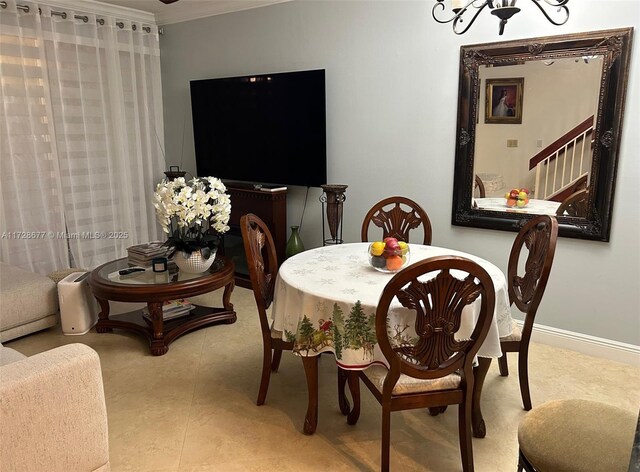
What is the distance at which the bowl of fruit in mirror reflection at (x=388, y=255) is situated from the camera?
220 centimetres

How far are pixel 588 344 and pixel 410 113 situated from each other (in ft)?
6.36

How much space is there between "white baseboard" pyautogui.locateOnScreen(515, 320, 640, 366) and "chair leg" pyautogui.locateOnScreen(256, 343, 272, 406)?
181 centimetres

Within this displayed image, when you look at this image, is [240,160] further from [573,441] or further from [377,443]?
[573,441]

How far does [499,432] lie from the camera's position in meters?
2.24

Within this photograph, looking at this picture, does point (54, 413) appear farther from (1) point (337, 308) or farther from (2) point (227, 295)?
(2) point (227, 295)

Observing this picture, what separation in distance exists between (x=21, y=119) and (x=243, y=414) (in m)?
3.23

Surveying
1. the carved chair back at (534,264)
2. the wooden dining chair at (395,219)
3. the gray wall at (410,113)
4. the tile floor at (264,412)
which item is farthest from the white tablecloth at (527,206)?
the tile floor at (264,412)

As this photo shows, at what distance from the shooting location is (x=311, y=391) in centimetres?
216

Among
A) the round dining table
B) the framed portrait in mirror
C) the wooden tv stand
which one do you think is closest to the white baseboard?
the round dining table

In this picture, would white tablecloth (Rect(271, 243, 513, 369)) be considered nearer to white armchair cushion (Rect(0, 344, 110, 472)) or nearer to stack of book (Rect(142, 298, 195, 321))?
white armchair cushion (Rect(0, 344, 110, 472))

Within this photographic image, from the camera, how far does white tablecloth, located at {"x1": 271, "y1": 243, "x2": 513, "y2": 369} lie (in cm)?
190

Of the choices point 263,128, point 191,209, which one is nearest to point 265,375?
point 191,209

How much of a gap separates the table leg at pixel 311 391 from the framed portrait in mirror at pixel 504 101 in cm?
200

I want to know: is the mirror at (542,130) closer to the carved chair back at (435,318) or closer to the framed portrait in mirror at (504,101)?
the framed portrait in mirror at (504,101)
